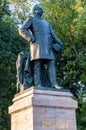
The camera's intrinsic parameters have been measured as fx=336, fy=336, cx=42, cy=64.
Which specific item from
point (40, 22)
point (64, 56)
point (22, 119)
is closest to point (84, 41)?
point (64, 56)

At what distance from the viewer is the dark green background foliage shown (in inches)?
745

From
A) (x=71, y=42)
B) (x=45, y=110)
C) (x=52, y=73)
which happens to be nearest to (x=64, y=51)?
(x=71, y=42)

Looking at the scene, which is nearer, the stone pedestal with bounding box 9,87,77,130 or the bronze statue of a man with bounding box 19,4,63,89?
the stone pedestal with bounding box 9,87,77,130

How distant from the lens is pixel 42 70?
33.1 feet

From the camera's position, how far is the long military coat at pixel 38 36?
988 cm

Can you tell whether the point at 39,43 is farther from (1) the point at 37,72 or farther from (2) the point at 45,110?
(2) the point at 45,110

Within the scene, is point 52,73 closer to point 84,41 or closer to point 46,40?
point 46,40

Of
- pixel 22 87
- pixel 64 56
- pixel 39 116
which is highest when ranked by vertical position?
pixel 64 56

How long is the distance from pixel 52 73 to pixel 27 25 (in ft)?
5.34

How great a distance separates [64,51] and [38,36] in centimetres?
1076

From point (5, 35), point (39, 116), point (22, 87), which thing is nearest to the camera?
point (39, 116)

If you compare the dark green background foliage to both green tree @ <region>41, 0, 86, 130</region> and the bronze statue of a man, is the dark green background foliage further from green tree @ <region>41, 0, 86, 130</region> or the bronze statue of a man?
the bronze statue of a man

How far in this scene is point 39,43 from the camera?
393 inches

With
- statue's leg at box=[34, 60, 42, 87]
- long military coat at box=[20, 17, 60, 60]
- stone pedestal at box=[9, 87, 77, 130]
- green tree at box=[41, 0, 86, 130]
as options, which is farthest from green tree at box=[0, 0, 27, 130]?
stone pedestal at box=[9, 87, 77, 130]
